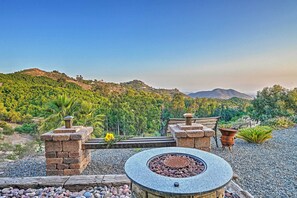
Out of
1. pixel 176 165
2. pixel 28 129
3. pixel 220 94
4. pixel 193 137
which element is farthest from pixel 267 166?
pixel 220 94

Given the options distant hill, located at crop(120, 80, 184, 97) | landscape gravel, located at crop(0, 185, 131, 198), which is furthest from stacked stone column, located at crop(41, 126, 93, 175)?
distant hill, located at crop(120, 80, 184, 97)

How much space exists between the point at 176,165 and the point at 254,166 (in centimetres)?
234

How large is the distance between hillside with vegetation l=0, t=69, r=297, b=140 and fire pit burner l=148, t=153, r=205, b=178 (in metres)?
4.76

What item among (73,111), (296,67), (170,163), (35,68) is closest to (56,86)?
(35,68)

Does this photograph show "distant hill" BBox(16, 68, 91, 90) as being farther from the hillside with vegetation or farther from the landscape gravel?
the landscape gravel

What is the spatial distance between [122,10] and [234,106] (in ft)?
27.2

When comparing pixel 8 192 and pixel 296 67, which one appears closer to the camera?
pixel 8 192

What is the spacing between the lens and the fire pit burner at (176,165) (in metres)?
A: 1.56

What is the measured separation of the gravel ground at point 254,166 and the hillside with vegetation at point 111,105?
2.67m

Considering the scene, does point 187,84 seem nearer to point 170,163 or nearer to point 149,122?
point 149,122

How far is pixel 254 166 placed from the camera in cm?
332

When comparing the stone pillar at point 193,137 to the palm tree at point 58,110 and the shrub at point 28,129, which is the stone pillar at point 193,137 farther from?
the shrub at point 28,129

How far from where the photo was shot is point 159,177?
1.45 m

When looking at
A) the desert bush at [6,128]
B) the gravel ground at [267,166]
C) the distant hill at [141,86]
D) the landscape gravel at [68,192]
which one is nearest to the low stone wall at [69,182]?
the landscape gravel at [68,192]
